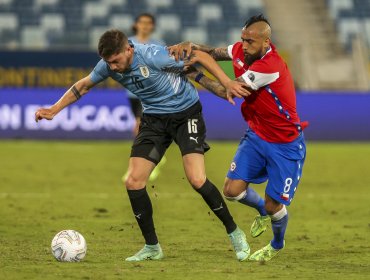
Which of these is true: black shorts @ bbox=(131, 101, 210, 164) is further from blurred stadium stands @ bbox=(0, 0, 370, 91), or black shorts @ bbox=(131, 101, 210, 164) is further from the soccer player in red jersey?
blurred stadium stands @ bbox=(0, 0, 370, 91)

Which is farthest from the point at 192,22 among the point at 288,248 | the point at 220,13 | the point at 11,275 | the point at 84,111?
the point at 11,275

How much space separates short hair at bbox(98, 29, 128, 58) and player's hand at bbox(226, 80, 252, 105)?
0.92 metres

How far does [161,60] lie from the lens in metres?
8.40

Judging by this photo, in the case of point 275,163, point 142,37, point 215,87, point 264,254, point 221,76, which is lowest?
point 264,254

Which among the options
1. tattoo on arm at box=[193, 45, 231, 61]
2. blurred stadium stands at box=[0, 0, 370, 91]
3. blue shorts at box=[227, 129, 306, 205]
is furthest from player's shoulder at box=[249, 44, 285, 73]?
blurred stadium stands at box=[0, 0, 370, 91]

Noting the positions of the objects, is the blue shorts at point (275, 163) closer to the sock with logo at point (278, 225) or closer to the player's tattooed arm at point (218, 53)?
the sock with logo at point (278, 225)

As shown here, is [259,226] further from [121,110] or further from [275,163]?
[121,110]

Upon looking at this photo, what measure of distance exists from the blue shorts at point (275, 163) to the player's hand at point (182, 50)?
897 millimetres

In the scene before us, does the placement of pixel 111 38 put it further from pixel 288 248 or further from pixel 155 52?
pixel 288 248

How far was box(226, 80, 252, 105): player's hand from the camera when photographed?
7922 mm

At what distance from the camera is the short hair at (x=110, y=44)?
311 inches

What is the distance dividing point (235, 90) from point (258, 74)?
0.86 ft

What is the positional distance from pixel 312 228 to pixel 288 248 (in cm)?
174

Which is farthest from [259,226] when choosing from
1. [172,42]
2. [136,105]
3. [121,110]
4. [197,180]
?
[172,42]
